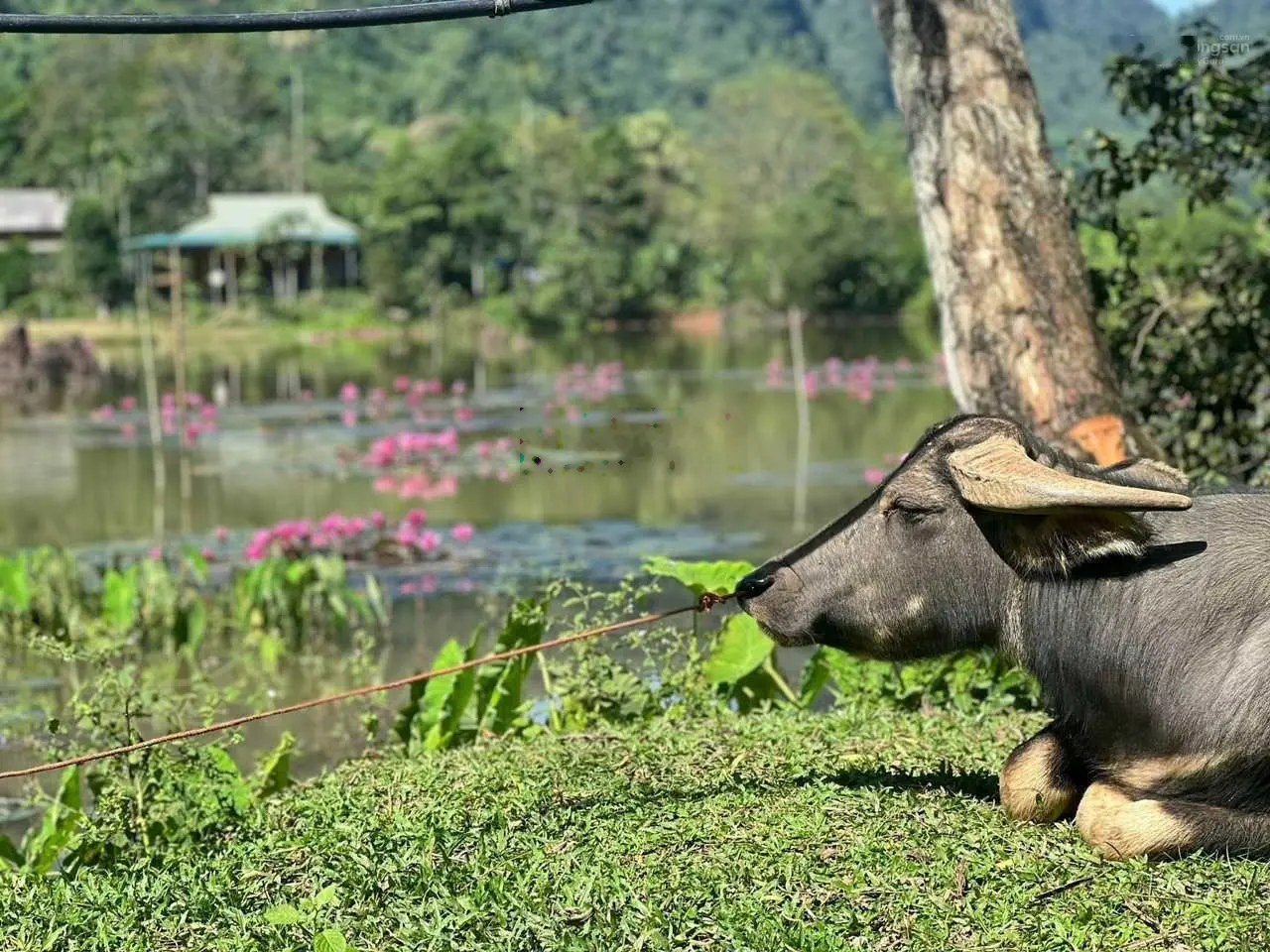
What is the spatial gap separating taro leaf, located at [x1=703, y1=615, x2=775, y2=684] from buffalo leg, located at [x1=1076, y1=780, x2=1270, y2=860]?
1.94m

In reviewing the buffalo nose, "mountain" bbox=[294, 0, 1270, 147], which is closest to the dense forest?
"mountain" bbox=[294, 0, 1270, 147]

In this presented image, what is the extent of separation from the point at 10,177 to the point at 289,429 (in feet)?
151

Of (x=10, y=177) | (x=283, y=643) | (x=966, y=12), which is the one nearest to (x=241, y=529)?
(x=283, y=643)

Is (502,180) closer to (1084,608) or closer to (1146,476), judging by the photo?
(1146,476)

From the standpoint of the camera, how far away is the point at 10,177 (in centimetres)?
5834

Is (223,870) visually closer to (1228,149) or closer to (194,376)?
(1228,149)

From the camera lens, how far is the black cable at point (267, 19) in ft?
10.1

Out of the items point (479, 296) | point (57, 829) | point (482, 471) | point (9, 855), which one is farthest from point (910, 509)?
point (479, 296)

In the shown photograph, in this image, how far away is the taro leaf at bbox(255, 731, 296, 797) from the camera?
14.7ft

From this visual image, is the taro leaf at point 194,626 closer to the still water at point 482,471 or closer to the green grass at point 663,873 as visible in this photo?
the still water at point 482,471

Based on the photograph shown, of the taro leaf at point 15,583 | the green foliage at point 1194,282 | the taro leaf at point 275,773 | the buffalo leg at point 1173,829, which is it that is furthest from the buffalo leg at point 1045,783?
the taro leaf at point 15,583

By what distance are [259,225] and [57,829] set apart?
145 feet

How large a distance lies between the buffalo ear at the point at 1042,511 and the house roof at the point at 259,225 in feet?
137

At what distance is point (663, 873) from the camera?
10.1 ft
